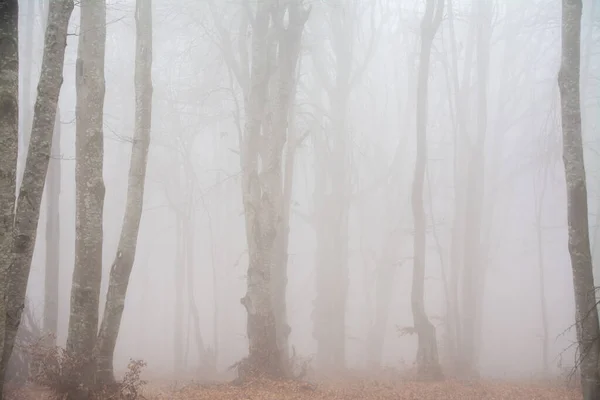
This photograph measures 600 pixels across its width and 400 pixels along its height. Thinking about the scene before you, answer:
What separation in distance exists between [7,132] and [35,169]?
1623 mm

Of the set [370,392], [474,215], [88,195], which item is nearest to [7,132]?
[88,195]

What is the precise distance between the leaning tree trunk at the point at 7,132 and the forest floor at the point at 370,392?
4.13 metres

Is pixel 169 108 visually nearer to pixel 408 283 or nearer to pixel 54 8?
pixel 54 8

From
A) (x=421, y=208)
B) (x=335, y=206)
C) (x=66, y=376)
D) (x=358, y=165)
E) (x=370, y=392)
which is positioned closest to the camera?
(x=66, y=376)

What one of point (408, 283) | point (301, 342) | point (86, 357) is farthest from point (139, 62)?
point (408, 283)

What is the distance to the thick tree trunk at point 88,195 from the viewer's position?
7.17 m

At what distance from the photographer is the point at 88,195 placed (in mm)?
7492

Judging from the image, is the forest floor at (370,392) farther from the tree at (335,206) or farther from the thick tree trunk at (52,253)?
the tree at (335,206)

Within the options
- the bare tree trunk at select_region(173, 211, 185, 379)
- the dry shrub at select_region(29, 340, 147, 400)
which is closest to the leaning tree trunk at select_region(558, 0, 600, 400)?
the dry shrub at select_region(29, 340, 147, 400)

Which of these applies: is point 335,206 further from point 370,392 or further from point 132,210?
point 132,210

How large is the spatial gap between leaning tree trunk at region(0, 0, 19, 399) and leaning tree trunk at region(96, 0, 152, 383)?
115 inches

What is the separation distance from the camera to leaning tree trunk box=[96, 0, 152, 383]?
26.3ft

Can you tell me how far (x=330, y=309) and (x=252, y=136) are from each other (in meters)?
8.93

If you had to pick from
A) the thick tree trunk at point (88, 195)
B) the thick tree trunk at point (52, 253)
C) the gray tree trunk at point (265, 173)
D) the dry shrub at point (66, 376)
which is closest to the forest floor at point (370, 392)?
the gray tree trunk at point (265, 173)
